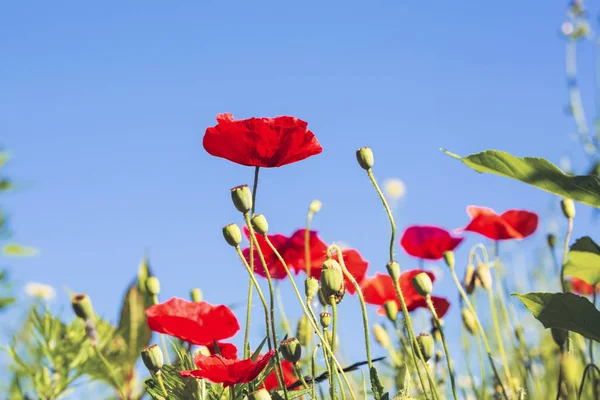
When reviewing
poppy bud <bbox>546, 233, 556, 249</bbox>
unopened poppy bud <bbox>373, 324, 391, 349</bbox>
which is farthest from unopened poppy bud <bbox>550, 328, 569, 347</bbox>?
poppy bud <bbox>546, 233, 556, 249</bbox>

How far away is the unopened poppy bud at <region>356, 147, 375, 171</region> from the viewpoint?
2.78 feet

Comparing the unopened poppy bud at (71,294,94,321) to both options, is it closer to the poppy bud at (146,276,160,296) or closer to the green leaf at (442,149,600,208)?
the poppy bud at (146,276,160,296)

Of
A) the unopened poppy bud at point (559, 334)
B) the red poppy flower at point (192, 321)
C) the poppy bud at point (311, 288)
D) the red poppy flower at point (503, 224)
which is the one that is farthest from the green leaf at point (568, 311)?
the red poppy flower at point (503, 224)

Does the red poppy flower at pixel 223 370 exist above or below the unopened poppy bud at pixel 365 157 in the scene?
below

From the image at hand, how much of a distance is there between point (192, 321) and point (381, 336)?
477 mm

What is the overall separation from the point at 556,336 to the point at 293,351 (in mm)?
325

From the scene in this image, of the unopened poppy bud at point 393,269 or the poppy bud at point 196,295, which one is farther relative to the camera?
the poppy bud at point 196,295

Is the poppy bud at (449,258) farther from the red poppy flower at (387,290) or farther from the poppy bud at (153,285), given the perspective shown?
the poppy bud at (153,285)

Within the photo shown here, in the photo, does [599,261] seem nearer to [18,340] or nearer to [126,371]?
[126,371]

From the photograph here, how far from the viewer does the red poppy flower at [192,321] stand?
2.73ft

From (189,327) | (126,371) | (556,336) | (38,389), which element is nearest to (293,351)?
(189,327)

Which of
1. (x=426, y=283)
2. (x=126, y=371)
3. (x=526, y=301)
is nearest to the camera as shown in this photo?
(x=526, y=301)

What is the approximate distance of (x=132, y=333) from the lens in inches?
44.3

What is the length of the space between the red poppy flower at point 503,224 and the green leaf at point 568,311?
0.58 meters
